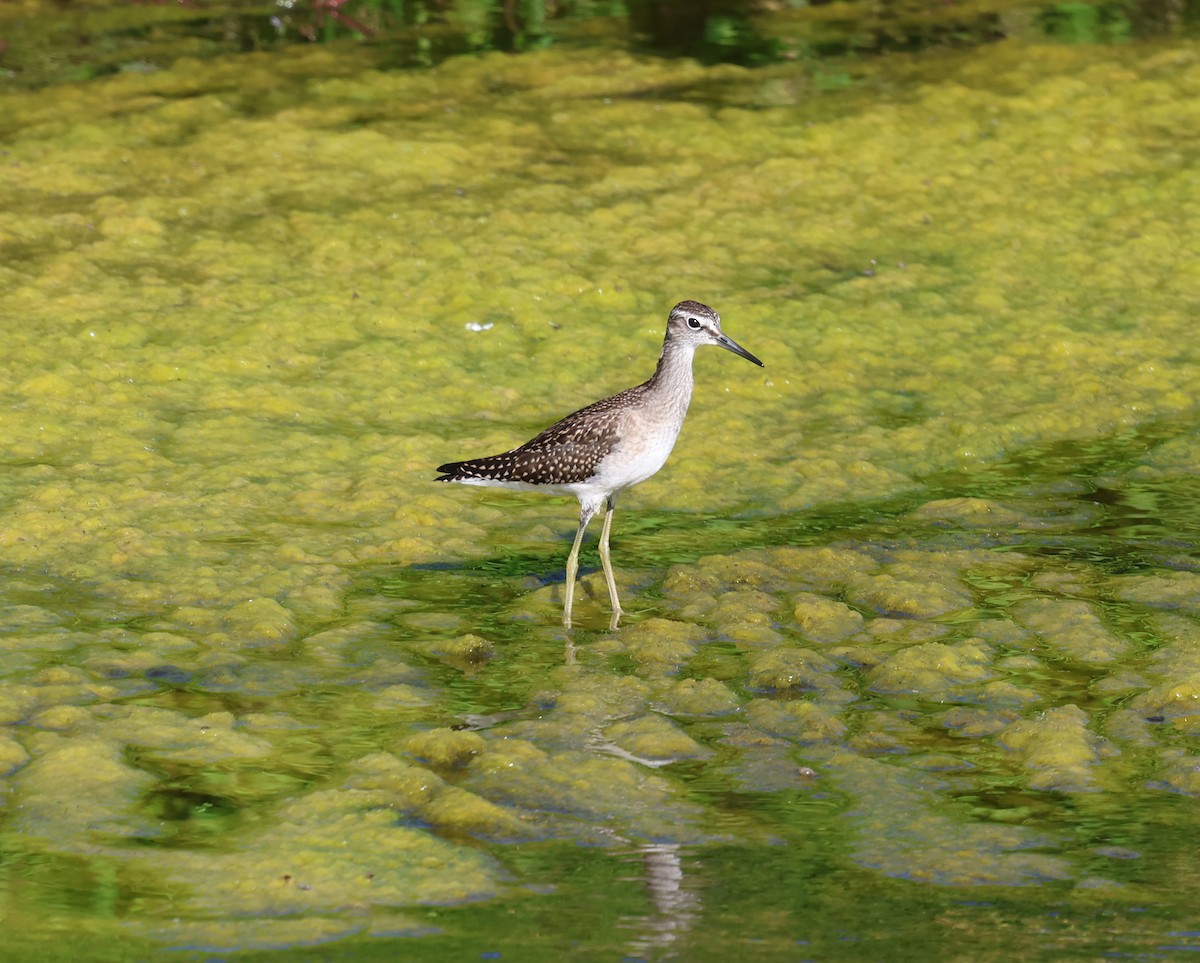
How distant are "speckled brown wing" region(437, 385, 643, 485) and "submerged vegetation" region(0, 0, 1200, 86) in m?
6.59

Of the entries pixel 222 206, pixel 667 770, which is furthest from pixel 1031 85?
pixel 667 770

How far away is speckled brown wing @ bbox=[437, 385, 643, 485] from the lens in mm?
8219

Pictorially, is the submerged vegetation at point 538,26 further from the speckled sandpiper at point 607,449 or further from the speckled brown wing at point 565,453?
the speckled brown wing at point 565,453

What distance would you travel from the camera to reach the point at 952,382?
10422 millimetres

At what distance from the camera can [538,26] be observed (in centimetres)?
1527

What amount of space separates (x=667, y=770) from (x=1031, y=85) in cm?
844

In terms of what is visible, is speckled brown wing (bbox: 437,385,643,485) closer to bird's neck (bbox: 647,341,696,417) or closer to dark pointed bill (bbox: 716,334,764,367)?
bird's neck (bbox: 647,341,696,417)

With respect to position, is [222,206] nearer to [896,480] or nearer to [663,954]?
[896,480]

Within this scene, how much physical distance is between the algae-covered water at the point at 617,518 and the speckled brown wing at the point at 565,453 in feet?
1.73

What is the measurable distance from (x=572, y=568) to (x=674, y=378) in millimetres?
1060

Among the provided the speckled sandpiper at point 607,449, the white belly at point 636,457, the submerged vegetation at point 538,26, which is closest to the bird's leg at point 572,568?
the speckled sandpiper at point 607,449

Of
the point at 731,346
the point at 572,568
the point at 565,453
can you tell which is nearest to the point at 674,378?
the point at 731,346

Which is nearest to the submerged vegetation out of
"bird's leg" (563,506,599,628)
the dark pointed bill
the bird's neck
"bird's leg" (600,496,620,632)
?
the dark pointed bill

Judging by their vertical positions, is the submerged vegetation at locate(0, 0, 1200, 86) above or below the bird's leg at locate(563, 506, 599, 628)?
above
